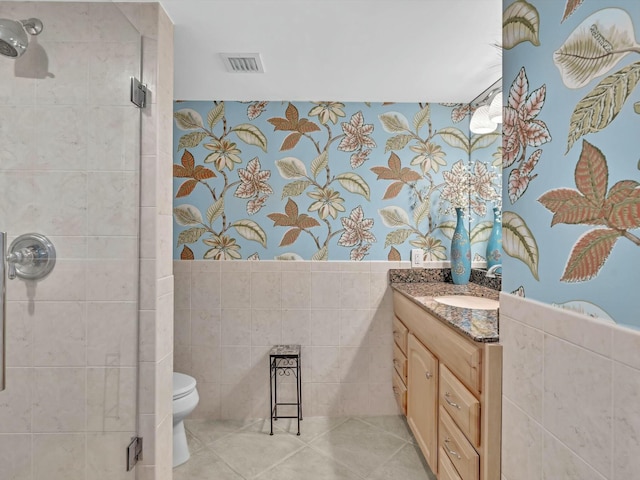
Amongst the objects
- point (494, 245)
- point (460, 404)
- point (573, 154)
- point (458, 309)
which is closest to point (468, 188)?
point (494, 245)

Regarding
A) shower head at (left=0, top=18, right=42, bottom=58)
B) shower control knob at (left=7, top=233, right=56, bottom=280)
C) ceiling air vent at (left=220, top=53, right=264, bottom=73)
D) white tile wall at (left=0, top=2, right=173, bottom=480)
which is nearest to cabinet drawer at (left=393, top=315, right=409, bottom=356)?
white tile wall at (left=0, top=2, right=173, bottom=480)

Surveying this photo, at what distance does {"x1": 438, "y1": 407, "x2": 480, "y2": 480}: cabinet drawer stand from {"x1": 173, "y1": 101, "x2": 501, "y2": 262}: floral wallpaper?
1.38 metres

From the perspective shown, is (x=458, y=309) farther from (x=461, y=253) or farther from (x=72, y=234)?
(x=72, y=234)

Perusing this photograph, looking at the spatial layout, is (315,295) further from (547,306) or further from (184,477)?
(547,306)

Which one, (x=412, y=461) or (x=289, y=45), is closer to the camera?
(x=289, y=45)

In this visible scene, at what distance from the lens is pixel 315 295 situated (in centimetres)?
295

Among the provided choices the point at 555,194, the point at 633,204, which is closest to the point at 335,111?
the point at 555,194

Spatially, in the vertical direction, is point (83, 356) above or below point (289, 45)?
below

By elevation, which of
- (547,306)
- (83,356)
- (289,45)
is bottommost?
(83,356)

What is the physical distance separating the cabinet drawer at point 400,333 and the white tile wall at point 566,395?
1.25 metres

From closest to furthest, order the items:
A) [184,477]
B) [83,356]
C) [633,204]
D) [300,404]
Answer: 1. [633,204]
2. [83,356]
3. [184,477]
4. [300,404]

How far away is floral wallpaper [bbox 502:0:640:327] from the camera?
82 centimetres

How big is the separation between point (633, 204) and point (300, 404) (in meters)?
2.55

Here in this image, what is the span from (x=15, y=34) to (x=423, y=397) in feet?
7.58
